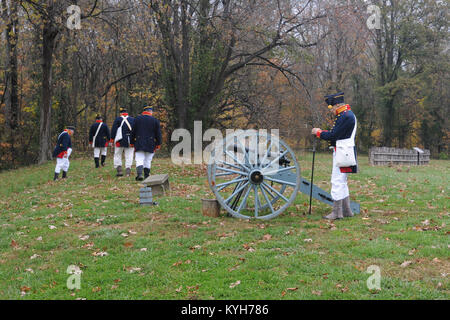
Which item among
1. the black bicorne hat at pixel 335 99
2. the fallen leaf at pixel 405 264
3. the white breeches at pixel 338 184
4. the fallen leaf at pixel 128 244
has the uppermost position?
the black bicorne hat at pixel 335 99

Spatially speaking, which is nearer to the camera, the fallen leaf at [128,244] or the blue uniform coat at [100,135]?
the fallen leaf at [128,244]

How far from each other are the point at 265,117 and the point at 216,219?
15153 mm

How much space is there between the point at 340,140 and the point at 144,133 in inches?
216

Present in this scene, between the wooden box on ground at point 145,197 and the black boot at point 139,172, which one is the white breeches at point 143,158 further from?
the wooden box on ground at point 145,197

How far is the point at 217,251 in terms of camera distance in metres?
5.71

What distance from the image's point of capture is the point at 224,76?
1905 centimetres

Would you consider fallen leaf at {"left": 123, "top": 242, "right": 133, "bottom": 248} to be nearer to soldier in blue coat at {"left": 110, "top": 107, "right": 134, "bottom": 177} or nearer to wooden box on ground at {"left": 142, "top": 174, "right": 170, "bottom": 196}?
wooden box on ground at {"left": 142, "top": 174, "right": 170, "bottom": 196}

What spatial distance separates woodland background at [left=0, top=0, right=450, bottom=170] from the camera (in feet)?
56.4

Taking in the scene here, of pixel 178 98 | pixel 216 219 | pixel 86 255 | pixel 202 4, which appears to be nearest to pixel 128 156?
pixel 216 219

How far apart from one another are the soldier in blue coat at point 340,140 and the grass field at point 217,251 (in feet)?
1.22

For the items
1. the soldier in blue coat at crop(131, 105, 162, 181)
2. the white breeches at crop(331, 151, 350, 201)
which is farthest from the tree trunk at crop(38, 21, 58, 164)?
the white breeches at crop(331, 151, 350, 201)

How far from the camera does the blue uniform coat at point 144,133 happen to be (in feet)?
36.1

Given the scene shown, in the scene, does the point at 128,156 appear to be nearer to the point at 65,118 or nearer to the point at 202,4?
the point at 202,4

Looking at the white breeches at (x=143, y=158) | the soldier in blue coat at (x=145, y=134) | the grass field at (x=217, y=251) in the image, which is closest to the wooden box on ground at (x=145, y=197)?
the grass field at (x=217, y=251)
